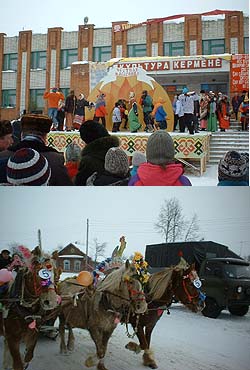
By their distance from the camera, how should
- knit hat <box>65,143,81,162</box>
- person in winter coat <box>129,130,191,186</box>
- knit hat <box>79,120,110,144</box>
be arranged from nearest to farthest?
person in winter coat <box>129,130,191,186</box> < knit hat <box>65,143,81,162</box> < knit hat <box>79,120,110,144</box>

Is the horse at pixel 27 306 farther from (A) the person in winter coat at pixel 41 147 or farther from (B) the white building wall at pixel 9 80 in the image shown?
(B) the white building wall at pixel 9 80

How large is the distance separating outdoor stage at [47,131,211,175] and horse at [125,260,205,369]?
648 millimetres

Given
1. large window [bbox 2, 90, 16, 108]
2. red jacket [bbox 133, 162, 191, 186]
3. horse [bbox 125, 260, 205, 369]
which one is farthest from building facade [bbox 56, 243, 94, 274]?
large window [bbox 2, 90, 16, 108]

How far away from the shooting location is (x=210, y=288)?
6.47 feet

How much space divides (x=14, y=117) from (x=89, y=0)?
2.38 ft

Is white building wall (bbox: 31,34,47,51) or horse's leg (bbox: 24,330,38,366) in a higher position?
white building wall (bbox: 31,34,47,51)

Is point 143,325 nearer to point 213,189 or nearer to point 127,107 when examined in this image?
point 213,189

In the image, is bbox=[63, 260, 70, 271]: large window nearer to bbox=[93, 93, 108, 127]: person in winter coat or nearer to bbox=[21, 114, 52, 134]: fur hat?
Answer: bbox=[21, 114, 52, 134]: fur hat

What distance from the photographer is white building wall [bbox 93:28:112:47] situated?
274 centimetres

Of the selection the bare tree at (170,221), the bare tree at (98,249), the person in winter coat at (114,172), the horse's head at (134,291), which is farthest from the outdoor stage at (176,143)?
the horse's head at (134,291)

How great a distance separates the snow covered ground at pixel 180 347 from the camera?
6.28 ft

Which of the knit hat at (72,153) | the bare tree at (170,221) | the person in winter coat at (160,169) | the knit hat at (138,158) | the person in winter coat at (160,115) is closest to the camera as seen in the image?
the bare tree at (170,221)

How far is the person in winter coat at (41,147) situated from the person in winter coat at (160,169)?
292 millimetres

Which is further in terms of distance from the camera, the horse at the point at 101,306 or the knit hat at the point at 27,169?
the knit hat at the point at 27,169
